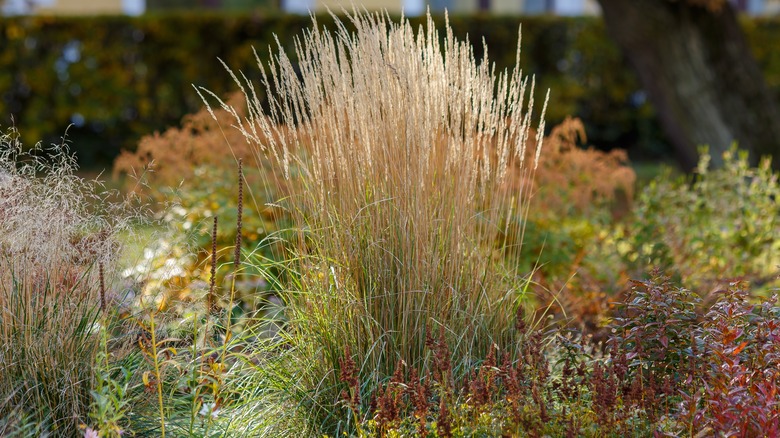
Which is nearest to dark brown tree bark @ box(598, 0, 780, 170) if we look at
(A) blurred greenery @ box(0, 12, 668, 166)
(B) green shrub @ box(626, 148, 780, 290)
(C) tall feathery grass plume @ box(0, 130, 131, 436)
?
(B) green shrub @ box(626, 148, 780, 290)

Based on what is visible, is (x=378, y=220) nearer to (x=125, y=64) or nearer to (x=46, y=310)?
(x=46, y=310)

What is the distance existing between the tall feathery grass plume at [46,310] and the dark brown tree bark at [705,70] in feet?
18.6

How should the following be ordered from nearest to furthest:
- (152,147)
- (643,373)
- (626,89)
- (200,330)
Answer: (643,373), (200,330), (152,147), (626,89)

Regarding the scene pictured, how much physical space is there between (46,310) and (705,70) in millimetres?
6139

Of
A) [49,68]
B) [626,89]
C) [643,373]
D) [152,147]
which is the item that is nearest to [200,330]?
[643,373]

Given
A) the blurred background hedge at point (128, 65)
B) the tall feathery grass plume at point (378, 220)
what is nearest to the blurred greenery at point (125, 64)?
the blurred background hedge at point (128, 65)

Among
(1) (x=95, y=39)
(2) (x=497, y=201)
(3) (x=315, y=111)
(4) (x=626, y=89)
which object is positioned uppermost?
(3) (x=315, y=111)

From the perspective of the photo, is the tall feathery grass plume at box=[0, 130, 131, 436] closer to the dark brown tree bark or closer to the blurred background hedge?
the dark brown tree bark

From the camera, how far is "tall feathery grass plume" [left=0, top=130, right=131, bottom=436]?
3066 millimetres

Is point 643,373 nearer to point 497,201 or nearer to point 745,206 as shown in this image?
point 497,201

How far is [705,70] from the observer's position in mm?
7812

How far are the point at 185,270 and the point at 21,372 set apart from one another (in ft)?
3.65

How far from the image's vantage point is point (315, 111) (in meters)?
3.39

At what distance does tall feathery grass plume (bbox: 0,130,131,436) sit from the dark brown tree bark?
566 cm
